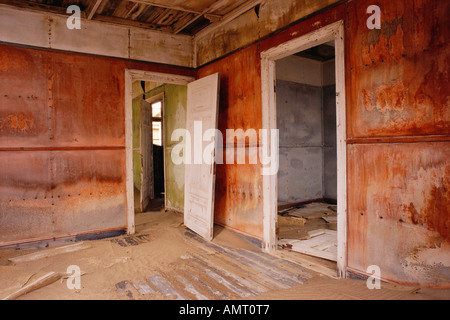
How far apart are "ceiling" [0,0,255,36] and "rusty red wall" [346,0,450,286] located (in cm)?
203

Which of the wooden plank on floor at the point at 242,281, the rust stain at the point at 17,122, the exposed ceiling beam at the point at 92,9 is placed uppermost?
the exposed ceiling beam at the point at 92,9

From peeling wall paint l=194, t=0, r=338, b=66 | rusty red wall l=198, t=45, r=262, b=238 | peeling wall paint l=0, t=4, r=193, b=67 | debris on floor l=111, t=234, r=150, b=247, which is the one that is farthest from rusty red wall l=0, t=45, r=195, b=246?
rusty red wall l=198, t=45, r=262, b=238

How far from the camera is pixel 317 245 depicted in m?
3.86

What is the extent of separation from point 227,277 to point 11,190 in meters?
3.00

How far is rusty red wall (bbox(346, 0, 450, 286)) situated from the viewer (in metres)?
2.25

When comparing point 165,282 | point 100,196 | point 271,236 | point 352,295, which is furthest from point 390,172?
point 100,196

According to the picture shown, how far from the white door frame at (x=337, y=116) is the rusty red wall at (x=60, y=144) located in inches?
86.7

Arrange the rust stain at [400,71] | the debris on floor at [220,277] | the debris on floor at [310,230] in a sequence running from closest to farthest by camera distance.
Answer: the rust stain at [400,71], the debris on floor at [220,277], the debris on floor at [310,230]

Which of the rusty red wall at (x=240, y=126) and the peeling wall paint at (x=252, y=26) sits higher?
the peeling wall paint at (x=252, y=26)

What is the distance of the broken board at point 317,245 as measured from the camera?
11.6 feet

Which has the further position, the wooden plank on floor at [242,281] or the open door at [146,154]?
the open door at [146,154]

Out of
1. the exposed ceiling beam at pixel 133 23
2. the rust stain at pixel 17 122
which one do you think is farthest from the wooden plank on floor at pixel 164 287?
the exposed ceiling beam at pixel 133 23

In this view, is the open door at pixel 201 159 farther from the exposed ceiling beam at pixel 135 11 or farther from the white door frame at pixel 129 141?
the exposed ceiling beam at pixel 135 11

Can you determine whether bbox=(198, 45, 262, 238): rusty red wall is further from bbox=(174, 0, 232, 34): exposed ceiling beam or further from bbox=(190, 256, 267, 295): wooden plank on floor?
bbox=(190, 256, 267, 295): wooden plank on floor
